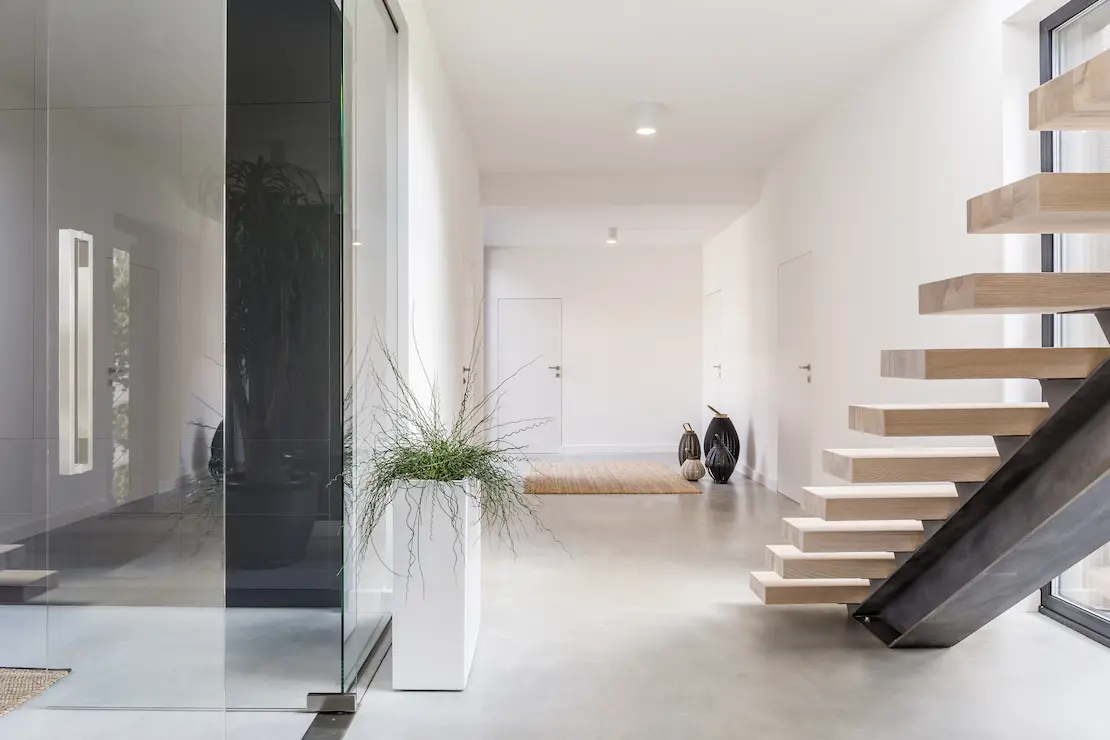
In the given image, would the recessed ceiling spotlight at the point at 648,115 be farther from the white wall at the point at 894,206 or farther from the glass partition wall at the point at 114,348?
the glass partition wall at the point at 114,348

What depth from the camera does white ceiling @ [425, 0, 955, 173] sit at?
3545 millimetres

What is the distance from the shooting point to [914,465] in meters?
2.22

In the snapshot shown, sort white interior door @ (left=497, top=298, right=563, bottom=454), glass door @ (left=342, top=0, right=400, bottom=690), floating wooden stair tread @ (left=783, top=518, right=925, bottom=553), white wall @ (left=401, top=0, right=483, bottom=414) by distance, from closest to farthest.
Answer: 1. glass door @ (left=342, top=0, right=400, bottom=690)
2. floating wooden stair tread @ (left=783, top=518, right=925, bottom=553)
3. white wall @ (left=401, top=0, right=483, bottom=414)
4. white interior door @ (left=497, top=298, right=563, bottom=454)

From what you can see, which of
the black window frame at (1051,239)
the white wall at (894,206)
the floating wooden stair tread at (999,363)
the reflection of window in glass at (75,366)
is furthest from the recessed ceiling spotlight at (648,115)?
the reflection of window in glass at (75,366)

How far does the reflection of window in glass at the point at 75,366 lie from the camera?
1468mm

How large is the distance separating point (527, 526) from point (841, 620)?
7.25 ft

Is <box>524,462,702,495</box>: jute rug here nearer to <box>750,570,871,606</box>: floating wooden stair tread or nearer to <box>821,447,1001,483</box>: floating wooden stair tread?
<box>750,570,871,606</box>: floating wooden stair tread

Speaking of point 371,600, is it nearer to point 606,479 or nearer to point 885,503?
point 885,503

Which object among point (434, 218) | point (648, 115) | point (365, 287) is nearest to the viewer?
point (365, 287)

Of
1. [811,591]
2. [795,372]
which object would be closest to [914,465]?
[811,591]

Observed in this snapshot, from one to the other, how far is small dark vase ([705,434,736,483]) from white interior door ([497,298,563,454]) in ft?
9.05

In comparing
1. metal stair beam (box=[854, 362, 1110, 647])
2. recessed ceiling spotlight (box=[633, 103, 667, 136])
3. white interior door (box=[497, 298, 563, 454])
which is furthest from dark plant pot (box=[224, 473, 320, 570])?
white interior door (box=[497, 298, 563, 454])

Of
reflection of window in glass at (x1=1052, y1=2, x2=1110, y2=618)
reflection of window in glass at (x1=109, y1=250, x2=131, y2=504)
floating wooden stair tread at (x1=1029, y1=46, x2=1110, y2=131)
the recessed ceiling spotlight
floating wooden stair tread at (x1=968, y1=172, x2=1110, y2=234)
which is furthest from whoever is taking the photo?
the recessed ceiling spotlight

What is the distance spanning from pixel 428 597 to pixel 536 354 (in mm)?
6783
